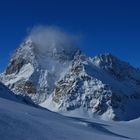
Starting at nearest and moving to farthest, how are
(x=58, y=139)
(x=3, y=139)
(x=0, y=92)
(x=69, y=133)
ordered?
(x=3, y=139)
(x=58, y=139)
(x=69, y=133)
(x=0, y=92)

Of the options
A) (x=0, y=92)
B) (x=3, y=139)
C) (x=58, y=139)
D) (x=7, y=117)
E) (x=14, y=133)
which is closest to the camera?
(x=3, y=139)

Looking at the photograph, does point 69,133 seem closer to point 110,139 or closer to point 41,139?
point 110,139

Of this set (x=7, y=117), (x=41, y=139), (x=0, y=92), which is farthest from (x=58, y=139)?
(x=0, y=92)

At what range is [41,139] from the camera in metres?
35.1

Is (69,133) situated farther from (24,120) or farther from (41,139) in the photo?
(41,139)

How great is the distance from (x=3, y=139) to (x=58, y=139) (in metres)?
5.86

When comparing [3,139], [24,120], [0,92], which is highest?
[0,92]

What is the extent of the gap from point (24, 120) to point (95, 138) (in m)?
6.55

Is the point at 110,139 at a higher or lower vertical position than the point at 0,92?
lower

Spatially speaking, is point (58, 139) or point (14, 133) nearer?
point (14, 133)

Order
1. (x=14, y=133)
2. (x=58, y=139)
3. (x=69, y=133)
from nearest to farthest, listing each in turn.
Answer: (x=14, y=133) → (x=58, y=139) → (x=69, y=133)

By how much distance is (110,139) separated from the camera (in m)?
43.8

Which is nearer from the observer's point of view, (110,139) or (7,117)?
(7,117)

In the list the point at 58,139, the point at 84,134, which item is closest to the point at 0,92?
the point at 84,134
